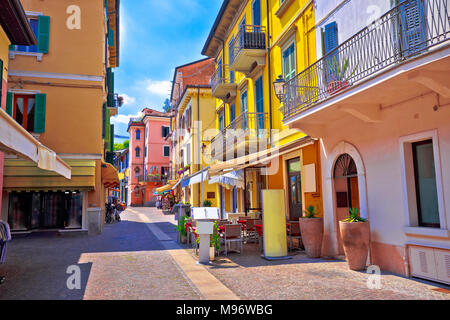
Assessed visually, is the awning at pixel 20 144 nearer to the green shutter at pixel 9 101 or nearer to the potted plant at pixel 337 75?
the potted plant at pixel 337 75

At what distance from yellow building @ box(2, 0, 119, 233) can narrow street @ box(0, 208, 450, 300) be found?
4.77m

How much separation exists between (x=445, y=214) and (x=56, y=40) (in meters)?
16.3

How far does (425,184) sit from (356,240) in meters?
1.71

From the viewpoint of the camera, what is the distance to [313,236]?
29.0ft

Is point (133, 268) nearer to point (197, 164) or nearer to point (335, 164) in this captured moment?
point (335, 164)

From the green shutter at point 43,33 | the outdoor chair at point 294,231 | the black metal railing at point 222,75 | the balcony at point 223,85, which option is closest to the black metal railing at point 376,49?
the outdoor chair at point 294,231

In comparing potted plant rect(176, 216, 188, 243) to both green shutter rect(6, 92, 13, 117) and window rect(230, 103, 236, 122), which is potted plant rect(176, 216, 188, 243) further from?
green shutter rect(6, 92, 13, 117)

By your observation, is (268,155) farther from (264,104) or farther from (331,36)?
(331,36)

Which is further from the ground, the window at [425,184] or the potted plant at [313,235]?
the window at [425,184]

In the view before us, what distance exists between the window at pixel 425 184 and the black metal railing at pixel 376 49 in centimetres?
177

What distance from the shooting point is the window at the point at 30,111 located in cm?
1476

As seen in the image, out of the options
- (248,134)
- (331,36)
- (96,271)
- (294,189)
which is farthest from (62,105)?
(331,36)

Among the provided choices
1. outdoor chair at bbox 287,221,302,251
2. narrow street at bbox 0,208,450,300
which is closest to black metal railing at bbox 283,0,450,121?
outdoor chair at bbox 287,221,302,251
